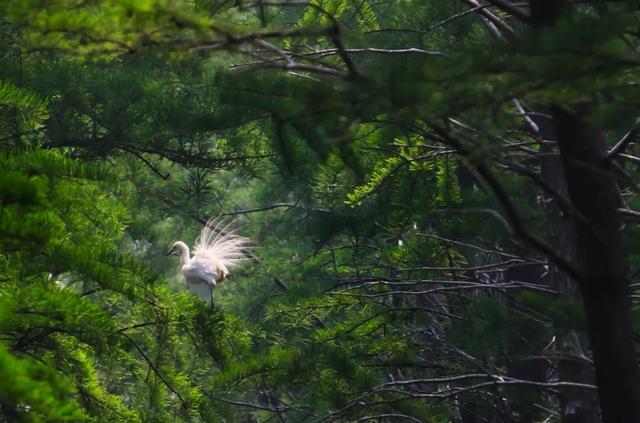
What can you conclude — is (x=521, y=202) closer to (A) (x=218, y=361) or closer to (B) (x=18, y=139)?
(A) (x=218, y=361)

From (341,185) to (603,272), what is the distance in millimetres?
2818

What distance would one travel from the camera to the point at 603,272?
4086 millimetres

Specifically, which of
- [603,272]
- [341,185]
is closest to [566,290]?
[341,185]

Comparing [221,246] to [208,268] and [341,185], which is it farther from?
[341,185]

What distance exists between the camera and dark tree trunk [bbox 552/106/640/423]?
4051 mm

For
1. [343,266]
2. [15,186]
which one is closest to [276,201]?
[343,266]

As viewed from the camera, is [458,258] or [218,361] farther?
[458,258]

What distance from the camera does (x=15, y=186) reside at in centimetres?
330

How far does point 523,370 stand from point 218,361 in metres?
3.33

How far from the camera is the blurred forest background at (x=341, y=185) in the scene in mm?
3328

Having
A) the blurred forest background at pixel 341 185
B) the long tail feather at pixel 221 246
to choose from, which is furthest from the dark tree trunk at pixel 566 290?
the long tail feather at pixel 221 246

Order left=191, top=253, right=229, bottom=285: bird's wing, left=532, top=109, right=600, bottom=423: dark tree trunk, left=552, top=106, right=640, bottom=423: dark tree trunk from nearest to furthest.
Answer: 1. left=552, top=106, right=640, bottom=423: dark tree trunk
2. left=532, top=109, right=600, bottom=423: dark tree trunk
3. left=191, top=253, right=229, bottom=285: bird's wing

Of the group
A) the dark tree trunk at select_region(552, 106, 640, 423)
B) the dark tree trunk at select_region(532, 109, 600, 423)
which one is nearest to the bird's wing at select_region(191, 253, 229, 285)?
the dark tree trunk at select_region(532, 109, 600, 423)

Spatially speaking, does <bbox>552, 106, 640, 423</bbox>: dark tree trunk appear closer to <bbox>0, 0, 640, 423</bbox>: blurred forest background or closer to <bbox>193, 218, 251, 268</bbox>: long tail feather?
<bbox>0, 0, 640, 423</bbox>: blurred forest background
